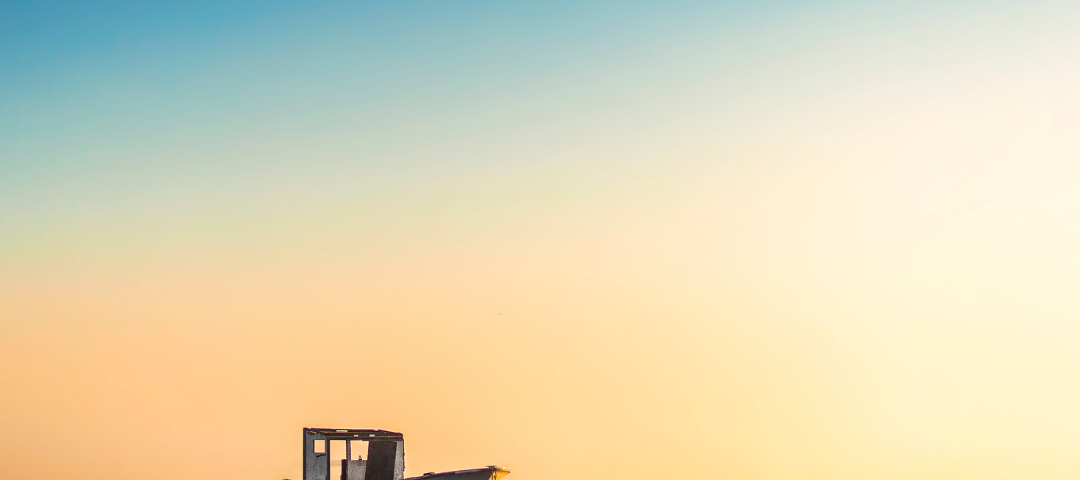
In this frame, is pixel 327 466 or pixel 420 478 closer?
pixel 420 478

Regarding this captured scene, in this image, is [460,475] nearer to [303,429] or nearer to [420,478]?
[420,478]

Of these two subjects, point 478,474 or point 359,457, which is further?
point 359,457

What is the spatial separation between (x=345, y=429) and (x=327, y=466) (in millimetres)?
1375

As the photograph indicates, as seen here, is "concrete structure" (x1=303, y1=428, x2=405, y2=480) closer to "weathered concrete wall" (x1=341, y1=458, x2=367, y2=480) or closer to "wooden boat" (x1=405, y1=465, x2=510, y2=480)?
"weathered concrete wall" (x1=341, y1=458, x2=367, y2=480)

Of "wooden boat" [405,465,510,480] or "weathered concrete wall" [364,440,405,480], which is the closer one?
"wooden boat" [405,465,510,480]

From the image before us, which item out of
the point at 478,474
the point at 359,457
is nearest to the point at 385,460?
the point at 359,457

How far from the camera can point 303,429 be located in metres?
31.6

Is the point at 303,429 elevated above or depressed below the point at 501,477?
above

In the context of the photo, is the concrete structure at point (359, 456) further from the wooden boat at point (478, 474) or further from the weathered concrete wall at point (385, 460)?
the wooden boat at point (478, 474)

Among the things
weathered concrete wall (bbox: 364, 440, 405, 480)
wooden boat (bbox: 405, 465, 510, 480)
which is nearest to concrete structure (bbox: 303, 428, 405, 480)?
weathered concrete wall (bbox: 364, 440, 405, 480)

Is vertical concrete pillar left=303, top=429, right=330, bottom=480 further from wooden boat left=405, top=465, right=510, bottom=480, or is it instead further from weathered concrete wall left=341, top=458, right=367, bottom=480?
wooden boat left=405, top=465, right=510, bottom=480

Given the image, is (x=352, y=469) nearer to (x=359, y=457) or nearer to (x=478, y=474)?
(x=359, y=457)

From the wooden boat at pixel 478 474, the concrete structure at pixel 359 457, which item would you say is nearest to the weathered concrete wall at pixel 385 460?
the concrete structure at pixel 359 457

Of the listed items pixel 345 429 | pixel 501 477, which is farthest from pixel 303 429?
pixel 501 477
